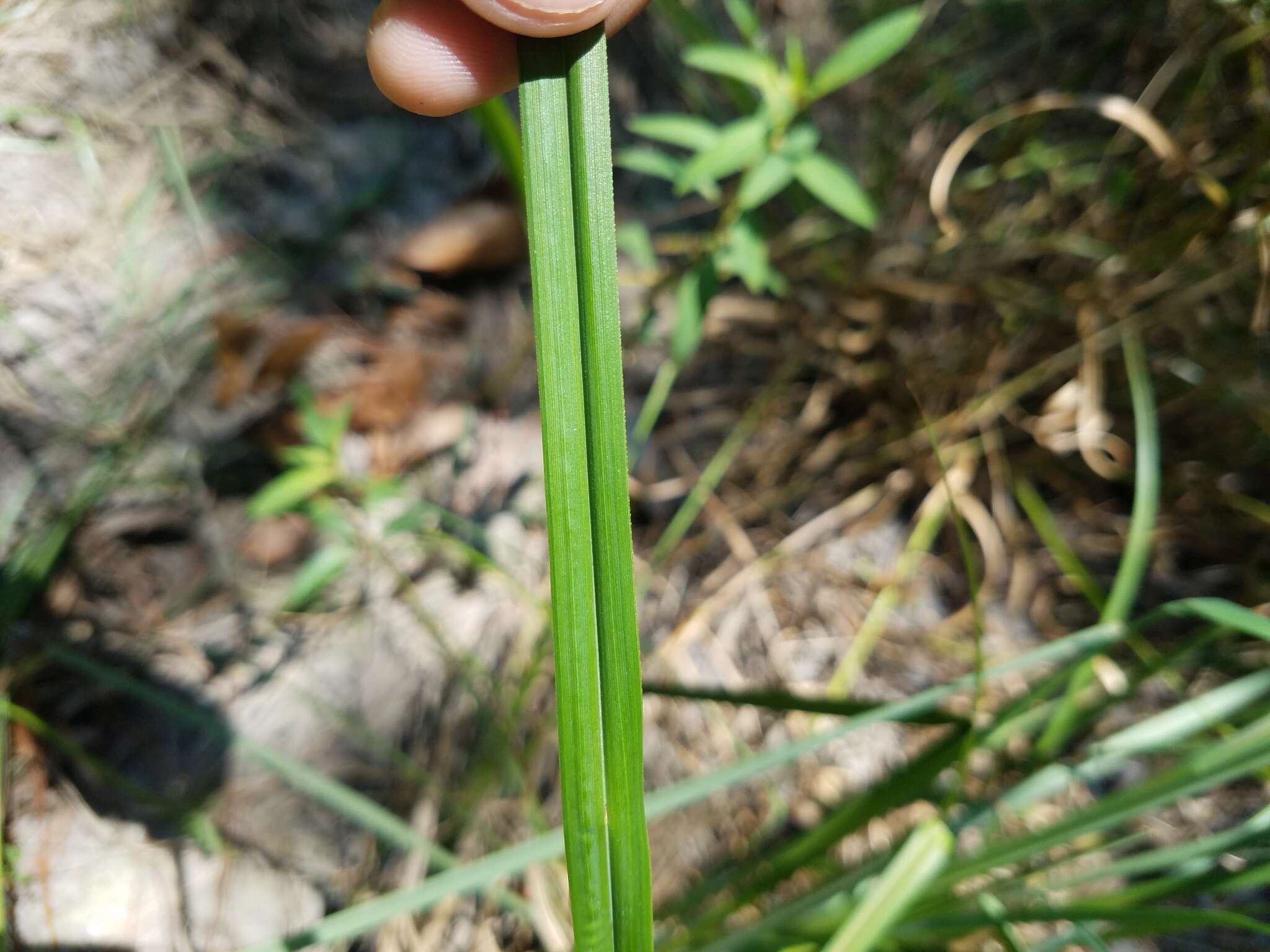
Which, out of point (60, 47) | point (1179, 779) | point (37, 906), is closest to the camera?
point (1179, 779)

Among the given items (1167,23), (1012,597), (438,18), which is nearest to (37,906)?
(438,18)

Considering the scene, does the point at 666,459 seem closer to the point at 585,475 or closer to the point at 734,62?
the point at 734,62

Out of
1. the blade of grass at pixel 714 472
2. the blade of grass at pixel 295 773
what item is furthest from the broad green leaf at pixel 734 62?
the blade of grass at pixel 295 773

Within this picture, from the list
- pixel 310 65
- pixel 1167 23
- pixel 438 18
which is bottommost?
pixel 438 18

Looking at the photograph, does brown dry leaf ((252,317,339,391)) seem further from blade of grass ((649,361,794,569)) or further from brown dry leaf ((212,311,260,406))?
blade of grass ((649,361,794,569))

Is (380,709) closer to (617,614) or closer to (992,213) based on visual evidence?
(617,614)

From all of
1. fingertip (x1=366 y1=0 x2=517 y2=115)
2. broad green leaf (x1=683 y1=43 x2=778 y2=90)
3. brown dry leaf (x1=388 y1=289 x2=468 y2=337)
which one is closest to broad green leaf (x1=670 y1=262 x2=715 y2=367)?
broad green leaf (x1=683 y1=43 x2=778 y2=90)

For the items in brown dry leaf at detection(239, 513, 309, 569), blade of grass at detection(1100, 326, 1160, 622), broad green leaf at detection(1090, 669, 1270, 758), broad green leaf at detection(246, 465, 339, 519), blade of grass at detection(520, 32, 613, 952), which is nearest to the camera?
blade of grass at detection(520, 32, 613, 952)

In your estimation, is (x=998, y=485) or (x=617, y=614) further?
(x=998, y=485)

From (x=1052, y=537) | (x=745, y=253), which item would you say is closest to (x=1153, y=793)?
(x=1052, y=537)
